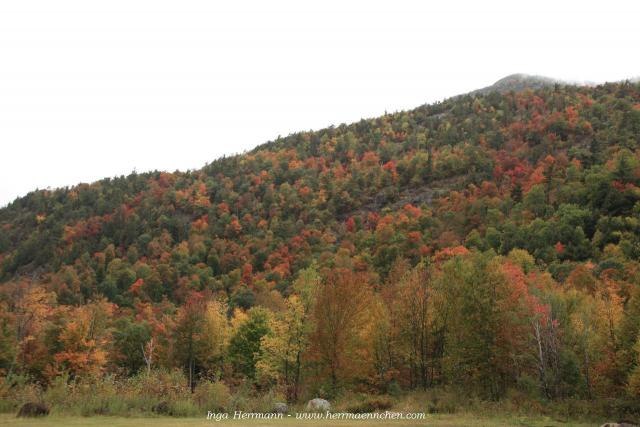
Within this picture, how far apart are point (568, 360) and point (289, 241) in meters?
128

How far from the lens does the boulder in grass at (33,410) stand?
2245 cm

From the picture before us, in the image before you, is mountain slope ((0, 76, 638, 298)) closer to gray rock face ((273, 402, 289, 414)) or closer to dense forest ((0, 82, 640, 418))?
dense forest ((0, 82, 640, 418))

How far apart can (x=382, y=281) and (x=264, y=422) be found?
86.7 meters

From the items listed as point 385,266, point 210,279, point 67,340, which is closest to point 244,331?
point 67,340

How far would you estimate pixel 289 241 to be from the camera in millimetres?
159500

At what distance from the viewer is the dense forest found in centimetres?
3688

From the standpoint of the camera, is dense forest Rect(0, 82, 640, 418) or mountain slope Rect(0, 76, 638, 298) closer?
dense forest Rect(0, 82, 640, 418)

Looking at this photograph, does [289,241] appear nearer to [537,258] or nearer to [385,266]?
[385,266]

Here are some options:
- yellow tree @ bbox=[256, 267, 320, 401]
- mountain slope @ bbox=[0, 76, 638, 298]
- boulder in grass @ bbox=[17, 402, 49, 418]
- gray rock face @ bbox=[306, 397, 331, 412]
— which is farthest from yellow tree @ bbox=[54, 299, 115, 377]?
mountain slope @ bbox=[0, 76, 638, 298]

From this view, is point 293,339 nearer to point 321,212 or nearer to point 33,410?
point 33,410

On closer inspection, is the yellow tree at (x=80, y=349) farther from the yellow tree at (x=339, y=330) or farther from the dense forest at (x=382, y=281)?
the yellow tree at (x=339, y=330)

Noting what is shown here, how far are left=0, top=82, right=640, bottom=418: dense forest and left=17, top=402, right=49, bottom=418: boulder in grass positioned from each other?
7503 mm

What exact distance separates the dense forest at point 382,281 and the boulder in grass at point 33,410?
24.6 ft

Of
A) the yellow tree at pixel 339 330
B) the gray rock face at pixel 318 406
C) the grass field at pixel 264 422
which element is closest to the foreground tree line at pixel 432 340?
the yellow tree at pixel 339 330
